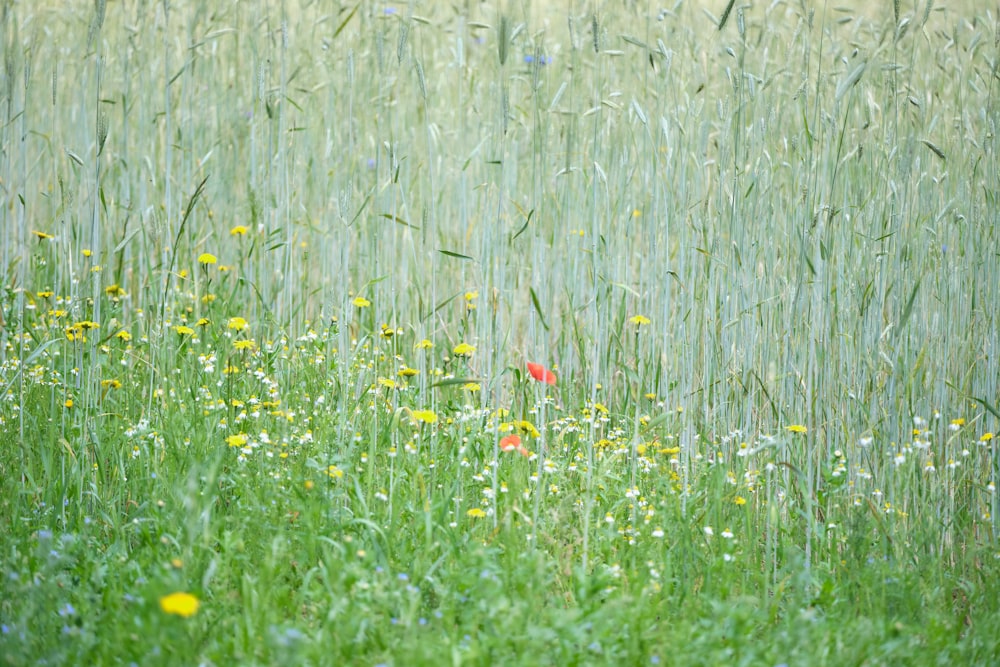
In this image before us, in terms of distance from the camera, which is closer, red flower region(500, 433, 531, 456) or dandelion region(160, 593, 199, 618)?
dandelion region(160, 593, 199, 618)

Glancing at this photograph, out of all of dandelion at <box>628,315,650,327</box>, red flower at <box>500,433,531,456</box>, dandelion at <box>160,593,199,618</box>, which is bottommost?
dandelion at <box>160,593,199,618</box>

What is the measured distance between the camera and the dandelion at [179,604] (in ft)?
4.42

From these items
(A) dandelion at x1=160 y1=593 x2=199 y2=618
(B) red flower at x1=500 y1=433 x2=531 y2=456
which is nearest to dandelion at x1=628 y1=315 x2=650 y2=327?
(B) red flower at x1=500 y1=433 x2=531 y2=456

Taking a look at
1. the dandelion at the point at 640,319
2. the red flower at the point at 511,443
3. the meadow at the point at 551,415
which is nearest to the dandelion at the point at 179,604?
the meadow at the point at 551,415

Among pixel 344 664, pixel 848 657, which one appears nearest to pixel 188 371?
pixel 344 664

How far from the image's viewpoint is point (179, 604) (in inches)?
53.4

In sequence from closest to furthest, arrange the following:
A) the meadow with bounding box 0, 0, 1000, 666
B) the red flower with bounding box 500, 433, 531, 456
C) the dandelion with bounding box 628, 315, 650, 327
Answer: the meadow with bounding box 0, 0, 1000, 666 < the red flower with bounding box 500, 433, 531, 456 < the dandelion with bounding box 628, 315, 650, 327

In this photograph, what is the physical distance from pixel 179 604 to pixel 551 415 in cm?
143

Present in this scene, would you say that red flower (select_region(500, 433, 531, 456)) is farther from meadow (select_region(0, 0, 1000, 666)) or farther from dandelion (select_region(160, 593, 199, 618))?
dandelion (select_region(160, 593, 199, 618))

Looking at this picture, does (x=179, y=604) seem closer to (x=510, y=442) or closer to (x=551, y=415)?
(x=510, y=442)

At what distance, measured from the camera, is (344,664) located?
1.49 meters

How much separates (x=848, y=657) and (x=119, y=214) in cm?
305

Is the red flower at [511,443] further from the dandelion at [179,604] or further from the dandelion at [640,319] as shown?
the dandelion at [179,604]

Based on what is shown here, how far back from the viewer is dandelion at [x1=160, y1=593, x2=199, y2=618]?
4.42 feet
